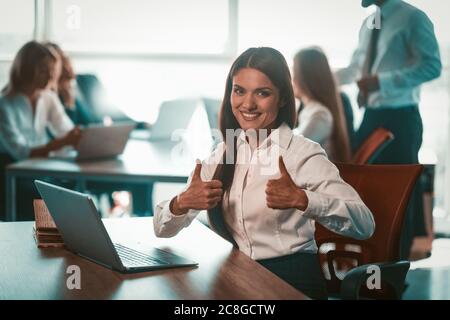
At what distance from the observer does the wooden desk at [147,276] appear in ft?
4.55

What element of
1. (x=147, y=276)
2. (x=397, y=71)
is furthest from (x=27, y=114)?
(x=147, y=276)

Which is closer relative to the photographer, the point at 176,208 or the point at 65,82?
the point at 176,208

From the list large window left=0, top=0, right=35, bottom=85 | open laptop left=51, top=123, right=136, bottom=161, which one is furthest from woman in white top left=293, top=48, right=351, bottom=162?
large window left=0, top=0, right=35, bottom=85

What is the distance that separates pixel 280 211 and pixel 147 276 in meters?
0.46

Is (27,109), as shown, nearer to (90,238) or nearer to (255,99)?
(255,99)

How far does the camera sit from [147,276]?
1.51 meters

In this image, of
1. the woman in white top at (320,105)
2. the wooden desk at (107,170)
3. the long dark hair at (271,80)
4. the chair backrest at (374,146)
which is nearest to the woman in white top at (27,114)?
the wooden desk at (107,170)

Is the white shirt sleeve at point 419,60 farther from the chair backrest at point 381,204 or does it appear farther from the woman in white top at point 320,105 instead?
the chair backrest at point 381,204

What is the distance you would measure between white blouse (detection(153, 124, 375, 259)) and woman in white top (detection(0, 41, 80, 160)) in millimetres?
1879

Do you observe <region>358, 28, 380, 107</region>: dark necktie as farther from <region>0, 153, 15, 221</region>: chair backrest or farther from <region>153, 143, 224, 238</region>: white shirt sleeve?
<region>153, 143, 224, 238</region>: white shirt sleeve

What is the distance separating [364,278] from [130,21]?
4.36 metres

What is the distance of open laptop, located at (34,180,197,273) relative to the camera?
59.1 inches
